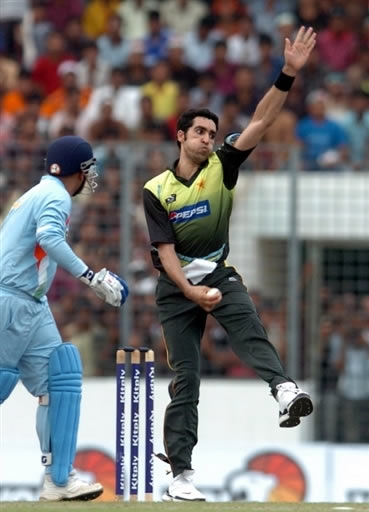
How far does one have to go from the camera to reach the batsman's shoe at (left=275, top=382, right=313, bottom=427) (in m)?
8.62

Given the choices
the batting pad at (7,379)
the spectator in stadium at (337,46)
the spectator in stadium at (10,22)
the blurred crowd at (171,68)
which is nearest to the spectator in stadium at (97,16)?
the blurred crowd at (171,68)

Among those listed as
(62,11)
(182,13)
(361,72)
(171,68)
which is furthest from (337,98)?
(62,11)

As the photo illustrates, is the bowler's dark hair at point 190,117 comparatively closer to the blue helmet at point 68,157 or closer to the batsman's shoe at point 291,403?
the blue helmet at point 68,157

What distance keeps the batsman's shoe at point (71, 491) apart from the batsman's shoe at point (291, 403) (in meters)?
1.21

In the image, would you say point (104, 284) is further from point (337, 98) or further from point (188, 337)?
point (337, 98)

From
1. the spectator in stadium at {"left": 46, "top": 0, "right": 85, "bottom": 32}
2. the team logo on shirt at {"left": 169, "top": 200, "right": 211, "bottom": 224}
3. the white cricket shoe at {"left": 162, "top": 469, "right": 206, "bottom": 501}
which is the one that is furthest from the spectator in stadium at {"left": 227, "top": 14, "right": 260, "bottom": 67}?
the white cricket shoe at {"left": 162, "top": 469, "right": 206, "bottom": 501}

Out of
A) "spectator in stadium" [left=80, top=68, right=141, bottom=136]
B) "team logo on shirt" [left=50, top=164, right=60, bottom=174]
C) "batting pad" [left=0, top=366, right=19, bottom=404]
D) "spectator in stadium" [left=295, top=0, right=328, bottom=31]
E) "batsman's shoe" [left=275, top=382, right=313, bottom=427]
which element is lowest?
"batsman's shoe" [left=275, top=382, right=313, bottom=427]

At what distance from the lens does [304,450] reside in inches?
547

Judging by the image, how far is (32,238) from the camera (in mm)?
8914

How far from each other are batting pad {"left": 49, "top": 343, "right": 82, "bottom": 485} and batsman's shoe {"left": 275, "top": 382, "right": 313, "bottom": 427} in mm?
1206

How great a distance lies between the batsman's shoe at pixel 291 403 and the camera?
862 centimetres

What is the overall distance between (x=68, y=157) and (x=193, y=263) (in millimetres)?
966

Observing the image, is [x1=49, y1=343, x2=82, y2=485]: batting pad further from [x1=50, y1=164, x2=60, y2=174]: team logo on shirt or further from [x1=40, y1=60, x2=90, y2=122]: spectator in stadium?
[x1=40, y1=60, x2=90, y2=122]: spectator in stadium

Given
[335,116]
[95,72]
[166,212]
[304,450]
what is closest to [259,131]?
[166,212]
